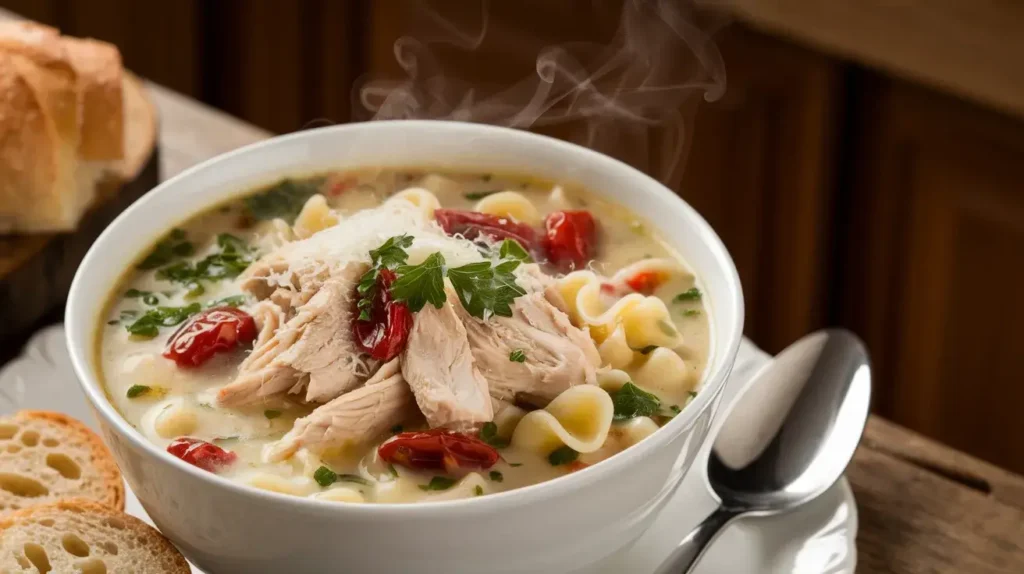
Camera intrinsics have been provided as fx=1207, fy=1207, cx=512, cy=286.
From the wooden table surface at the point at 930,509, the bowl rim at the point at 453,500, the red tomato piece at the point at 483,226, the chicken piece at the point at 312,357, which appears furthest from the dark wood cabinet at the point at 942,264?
Result: the chicken piece at the point at 312,357

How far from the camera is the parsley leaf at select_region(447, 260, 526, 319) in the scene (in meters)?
2.16

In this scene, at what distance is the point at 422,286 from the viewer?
6.84 feet

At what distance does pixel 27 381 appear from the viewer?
2.65m

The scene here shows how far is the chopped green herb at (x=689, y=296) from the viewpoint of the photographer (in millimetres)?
2459

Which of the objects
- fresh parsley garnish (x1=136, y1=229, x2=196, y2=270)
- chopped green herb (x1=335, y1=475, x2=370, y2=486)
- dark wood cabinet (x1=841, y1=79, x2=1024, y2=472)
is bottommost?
dark wood cabinet (x1=841, y1=79, x2=1024, y2=472)

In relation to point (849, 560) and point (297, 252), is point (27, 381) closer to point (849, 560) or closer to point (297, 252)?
point (297, 252)

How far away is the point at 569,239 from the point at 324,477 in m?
0.85

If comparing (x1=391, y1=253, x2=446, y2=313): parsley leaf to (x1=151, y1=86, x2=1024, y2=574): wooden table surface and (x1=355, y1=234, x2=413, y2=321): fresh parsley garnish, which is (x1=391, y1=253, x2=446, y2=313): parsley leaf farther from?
(x1=151, y1=86, x2=1024, y2=574): wooden table surface

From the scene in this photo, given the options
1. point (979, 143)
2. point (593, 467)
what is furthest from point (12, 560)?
point (979, 143)

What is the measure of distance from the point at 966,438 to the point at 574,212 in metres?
2.61

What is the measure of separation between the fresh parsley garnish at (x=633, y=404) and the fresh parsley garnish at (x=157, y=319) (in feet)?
2.78

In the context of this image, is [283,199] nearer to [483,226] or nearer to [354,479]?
[483,226]

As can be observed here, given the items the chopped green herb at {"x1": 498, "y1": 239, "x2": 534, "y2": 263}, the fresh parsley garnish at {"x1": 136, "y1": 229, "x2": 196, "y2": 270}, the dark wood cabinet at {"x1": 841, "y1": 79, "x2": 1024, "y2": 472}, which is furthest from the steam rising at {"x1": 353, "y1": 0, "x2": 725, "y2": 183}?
the dark wood cabinet at {"x1": 841, "y1": 79, "x2": 1024, "y2": 472}

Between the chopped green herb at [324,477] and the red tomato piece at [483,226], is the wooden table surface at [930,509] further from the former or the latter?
the chopped green herb at [324,477]
